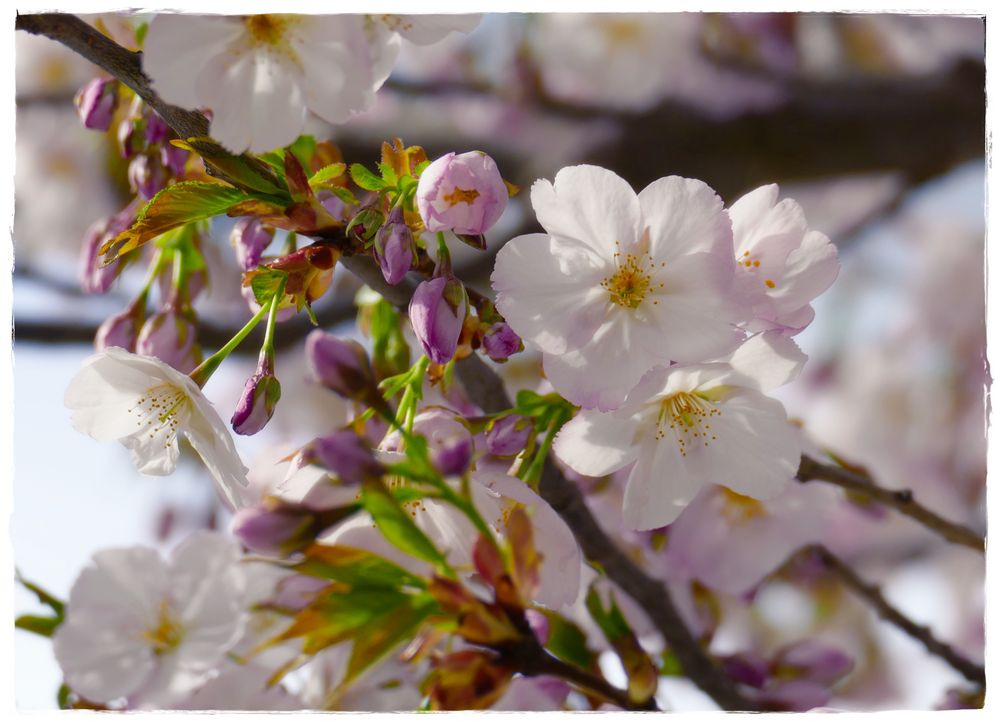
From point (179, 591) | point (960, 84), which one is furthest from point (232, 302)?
point (960, 84)

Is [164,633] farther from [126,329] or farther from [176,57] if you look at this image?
[176,57]

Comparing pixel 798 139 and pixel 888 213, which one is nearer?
pixel 798 139

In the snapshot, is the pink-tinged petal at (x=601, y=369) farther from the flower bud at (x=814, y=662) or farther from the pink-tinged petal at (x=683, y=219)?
the flower bud at (x=814, y=662)

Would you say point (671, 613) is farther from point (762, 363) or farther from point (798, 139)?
point (798, 139)

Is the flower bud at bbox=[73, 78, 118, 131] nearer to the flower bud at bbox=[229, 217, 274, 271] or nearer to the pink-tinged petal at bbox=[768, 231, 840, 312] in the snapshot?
the flower bud at bbox=[229, 217, 274, 271]

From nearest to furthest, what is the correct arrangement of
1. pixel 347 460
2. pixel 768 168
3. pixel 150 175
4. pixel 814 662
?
pixel 347 460
pixel 150 175
pixel 814 662
pixel 768 168

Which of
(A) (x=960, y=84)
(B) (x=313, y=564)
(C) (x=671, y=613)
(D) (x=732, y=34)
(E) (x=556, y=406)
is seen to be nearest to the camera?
(B) (x=313, y=564)

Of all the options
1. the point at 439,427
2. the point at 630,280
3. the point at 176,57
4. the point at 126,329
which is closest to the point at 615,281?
the point at 630,280

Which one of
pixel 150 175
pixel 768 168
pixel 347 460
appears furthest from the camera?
pixel 768 168
